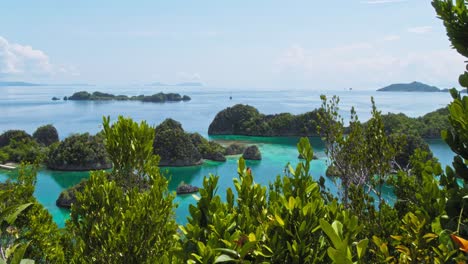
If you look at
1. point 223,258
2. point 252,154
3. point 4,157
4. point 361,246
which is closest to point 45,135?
point 4,157

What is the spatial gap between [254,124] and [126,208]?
8324cm

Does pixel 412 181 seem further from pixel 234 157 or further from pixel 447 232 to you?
pixel 234 157

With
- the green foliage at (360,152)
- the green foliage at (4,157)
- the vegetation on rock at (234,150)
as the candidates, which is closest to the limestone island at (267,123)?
the vegetation on rock at (234,150)

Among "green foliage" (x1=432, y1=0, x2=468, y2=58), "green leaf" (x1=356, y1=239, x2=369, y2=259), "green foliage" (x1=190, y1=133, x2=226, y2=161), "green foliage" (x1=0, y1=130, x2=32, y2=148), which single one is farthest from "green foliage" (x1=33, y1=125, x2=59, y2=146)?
"green leaf" (x1=356, y1=239, x2=369, y2=259)

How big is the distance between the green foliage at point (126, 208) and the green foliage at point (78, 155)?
171 ft

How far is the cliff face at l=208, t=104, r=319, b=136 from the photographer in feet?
284

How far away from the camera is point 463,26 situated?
9.89ft

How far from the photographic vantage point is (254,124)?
89875 mm

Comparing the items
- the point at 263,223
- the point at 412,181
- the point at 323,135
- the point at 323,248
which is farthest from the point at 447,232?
the point at 323,135

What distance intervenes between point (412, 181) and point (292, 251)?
21.5ft

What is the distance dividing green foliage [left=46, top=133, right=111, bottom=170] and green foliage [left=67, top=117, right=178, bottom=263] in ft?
171

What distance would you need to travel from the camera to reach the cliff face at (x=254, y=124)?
86438 mm

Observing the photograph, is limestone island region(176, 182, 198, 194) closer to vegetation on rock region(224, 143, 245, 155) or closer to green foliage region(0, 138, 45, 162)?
vegetation on rock region(224, 143, 245, 155)

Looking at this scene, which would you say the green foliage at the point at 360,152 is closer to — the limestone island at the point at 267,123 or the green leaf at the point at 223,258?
the green leaf at the point at 223,258
